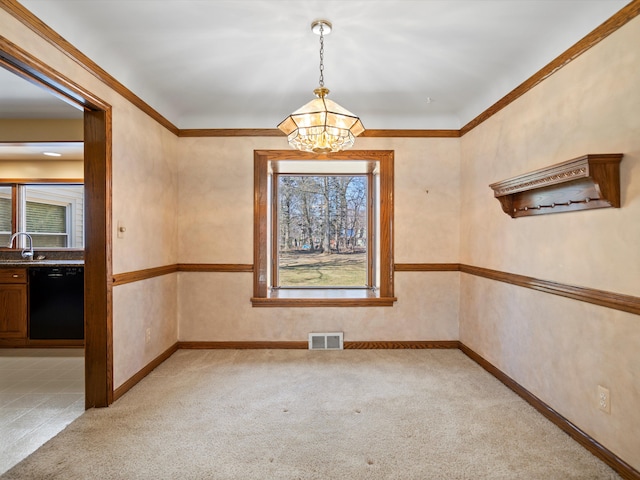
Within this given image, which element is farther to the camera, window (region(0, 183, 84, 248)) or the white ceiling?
window (region(0, 183, 84, 248))

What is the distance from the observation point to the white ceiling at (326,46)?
203 cm

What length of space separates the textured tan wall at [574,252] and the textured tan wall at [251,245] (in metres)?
0.63

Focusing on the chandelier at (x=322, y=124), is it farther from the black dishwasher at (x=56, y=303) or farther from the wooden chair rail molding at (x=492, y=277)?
the black dishwasher at (x=56, y=303)

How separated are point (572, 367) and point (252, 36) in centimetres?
292

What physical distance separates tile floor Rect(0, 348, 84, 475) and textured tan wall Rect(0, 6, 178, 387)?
16.8 inches

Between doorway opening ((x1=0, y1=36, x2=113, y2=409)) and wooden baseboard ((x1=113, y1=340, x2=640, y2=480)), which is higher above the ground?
doorway opening ((x1=0, y1=36, x2=113, y2=409))

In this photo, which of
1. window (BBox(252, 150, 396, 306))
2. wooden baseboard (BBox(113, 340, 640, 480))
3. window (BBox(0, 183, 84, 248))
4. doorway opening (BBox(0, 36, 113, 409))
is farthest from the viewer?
window (BBox(0, 183, 84, 248))

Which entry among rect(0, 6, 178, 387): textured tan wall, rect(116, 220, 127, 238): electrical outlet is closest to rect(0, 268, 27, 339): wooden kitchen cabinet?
rect(0, 6, 178, 387): textured tan wall

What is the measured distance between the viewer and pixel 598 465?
1.88 meters

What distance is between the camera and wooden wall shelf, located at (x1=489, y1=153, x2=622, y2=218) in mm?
1791

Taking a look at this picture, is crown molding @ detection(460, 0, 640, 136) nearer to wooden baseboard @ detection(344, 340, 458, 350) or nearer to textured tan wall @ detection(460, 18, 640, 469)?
textured tan wall @ detection(460, 18, 640, 469)

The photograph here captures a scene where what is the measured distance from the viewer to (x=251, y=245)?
387 cm

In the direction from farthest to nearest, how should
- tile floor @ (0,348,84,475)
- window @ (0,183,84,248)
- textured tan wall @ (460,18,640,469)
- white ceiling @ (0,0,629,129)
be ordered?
window @ (0,183,84,248) < tile floor @ (0,348,84,475) < white ceiling @ (0,0,629,129) < textured tan wall @ (460,18,640,469)

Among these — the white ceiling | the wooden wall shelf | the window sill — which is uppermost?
the white ceiling
